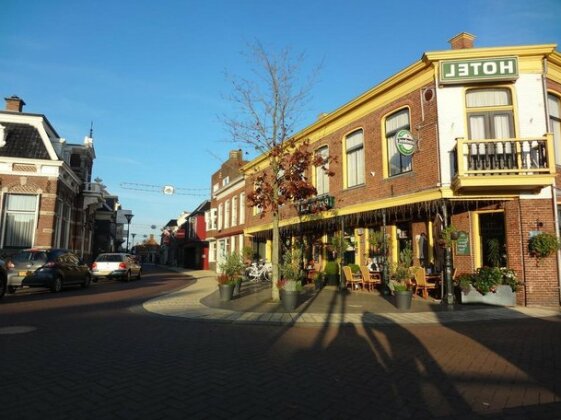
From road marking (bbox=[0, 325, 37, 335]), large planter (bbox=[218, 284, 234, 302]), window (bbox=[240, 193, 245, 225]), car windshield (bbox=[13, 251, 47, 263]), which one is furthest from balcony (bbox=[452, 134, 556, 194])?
window (bbox=[240, 193, 245, 225])

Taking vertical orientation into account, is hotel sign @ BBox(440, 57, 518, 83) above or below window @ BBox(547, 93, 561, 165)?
above

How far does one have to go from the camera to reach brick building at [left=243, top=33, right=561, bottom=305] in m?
11.4

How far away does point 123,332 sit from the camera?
7.44 meters

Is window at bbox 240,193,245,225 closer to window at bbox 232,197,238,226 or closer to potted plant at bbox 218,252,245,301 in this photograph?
window at bbox 232,197,238,226

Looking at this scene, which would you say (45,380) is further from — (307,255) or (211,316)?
(307,255)

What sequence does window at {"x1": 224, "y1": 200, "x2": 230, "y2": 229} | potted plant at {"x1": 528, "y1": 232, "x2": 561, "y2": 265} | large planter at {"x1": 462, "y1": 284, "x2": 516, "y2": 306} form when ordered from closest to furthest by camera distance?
potted plant at {"x1": 528, "y1": 232, "x2": 561, "y2": 265} → large planter at {"x1": 462, "y1": 284, "x2": 516, "y2": 306} → window at {"x1": 224, "y1": 200, "x2": 230, "y2": 229}

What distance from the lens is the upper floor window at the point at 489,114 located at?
41.0 feet

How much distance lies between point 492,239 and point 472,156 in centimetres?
260

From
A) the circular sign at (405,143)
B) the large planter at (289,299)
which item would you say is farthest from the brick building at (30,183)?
the circular sign at (405,143)

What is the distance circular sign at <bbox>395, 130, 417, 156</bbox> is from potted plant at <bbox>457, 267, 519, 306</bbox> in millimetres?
4237

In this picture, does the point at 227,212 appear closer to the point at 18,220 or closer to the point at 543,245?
the point at 18,220

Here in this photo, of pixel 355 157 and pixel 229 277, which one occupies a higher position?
pixel 355 157

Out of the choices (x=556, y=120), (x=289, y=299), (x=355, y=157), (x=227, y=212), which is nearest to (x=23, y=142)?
(x=227, y=212)

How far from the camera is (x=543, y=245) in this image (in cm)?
1100
